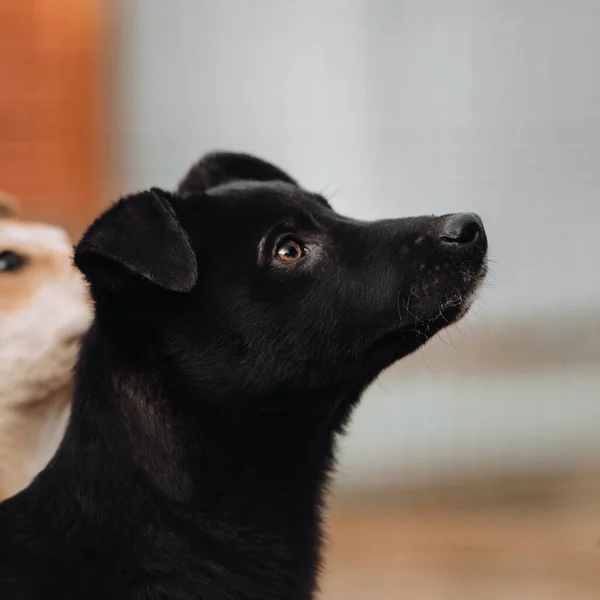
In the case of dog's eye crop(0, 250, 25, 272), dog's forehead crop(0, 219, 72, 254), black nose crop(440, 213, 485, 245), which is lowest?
dog's eye crop(0, 250, 25, 272)

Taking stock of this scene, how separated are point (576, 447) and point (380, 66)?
1751 millimetres

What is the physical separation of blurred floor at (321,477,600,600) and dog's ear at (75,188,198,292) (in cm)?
159

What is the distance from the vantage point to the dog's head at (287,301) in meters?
1.18

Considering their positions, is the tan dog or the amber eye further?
the tan dog

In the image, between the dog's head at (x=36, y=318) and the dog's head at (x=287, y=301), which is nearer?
the dog's head at (x=287, y=301)

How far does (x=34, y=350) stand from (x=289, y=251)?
690 mm

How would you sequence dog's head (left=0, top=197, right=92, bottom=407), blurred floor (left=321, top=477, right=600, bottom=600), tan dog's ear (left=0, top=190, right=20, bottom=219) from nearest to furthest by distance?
1. dog's head (left=0, top=197, right=92, bottom=407)
2. tan dog's ear (left=0, top=190, right=20, bottom=219)
3. blurred floor (left=321, top=477, right=600, bottom=600)

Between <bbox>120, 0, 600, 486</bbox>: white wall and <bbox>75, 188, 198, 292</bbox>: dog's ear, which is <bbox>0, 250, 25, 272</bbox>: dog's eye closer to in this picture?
<bbox>75, 188, 198, 292</bbox>: dog's ear

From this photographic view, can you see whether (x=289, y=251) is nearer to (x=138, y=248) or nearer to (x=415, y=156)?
(x=138, y=248)

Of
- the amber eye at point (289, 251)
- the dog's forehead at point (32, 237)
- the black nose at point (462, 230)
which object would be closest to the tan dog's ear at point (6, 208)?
the dog's forehead at point (32, 237)

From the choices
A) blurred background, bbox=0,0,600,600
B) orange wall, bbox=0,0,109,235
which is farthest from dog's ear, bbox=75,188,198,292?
orange wall, bbox=0,0,109,235

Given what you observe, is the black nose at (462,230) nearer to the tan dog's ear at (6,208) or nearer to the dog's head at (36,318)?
A: the dog's head at (36,318)

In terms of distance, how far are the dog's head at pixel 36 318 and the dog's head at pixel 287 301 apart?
49 centimetres

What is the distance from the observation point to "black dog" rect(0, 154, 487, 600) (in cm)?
114
